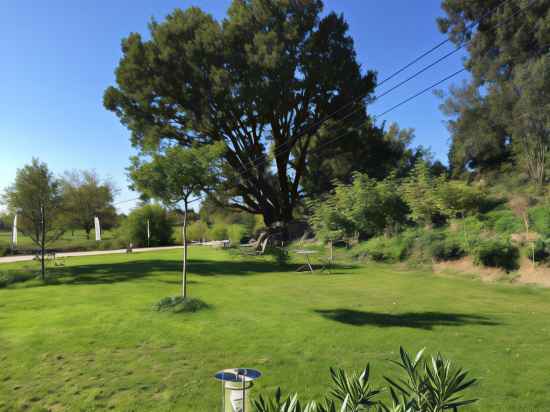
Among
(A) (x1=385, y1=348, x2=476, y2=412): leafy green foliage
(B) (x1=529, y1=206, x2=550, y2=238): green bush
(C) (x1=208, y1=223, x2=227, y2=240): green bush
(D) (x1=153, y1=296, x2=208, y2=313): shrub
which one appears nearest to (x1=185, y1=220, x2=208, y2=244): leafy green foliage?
(C) (x1=208, y1=223, x2=227, y2=240): green bush

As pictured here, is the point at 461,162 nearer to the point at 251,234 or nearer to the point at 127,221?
the point at 251,234

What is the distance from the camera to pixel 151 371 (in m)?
4.96

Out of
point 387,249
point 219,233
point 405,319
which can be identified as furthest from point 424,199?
point 219,233

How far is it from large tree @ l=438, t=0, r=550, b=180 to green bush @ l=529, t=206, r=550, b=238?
1259 centimetres

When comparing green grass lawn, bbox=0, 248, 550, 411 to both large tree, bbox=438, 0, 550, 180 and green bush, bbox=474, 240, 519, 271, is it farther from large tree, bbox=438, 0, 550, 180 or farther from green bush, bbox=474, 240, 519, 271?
large tree, bbox=438, 0, 550, 180

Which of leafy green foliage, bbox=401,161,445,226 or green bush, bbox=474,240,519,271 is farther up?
leafy green foliage, bbox=401,161,445,226

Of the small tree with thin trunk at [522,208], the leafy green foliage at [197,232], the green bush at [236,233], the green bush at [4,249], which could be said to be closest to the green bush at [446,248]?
the small tree with thin trunk at [522,208]

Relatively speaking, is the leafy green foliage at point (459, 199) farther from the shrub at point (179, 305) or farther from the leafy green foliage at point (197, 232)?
the leafy green foliage at point (197, 232)

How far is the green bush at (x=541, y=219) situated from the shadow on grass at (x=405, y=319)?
24.0 ft

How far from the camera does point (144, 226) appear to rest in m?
40.4

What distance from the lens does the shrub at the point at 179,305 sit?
838 centimetres

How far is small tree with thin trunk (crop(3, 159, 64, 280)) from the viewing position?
660 inches

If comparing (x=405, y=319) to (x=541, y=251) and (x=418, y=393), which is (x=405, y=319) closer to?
(x=418, y=393)

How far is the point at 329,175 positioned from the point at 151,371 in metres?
31.6
